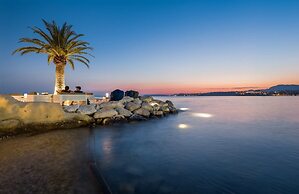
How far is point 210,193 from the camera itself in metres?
4.87

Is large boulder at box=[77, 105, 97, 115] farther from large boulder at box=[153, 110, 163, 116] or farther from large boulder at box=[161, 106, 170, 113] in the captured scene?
large boulder at box=[161, 106, 170, 113]

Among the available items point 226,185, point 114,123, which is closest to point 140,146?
point 226,185

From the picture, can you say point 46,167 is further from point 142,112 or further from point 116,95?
point 116,95

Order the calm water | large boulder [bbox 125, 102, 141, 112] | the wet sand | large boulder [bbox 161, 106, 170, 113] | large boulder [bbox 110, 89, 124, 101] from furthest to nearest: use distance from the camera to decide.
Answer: large boulder [bbox 110, 89, 124, 101] → large boulder [bbox 161, 106, 170, 113] → large boulder [bbox 125, 102, 141, 112] → the calm water → the wet sand

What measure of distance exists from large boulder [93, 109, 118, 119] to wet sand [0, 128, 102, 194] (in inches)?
242

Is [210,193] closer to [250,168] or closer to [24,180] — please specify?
[250,168]

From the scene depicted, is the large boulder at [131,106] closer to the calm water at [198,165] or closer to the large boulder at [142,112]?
the large boulder at [142,112]

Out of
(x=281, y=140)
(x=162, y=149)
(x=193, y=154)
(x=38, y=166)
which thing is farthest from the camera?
(x=281, y=140)

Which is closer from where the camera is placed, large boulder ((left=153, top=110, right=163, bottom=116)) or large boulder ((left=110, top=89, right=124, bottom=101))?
large boulder ((left=153, top=110, right=163, bottom=116))

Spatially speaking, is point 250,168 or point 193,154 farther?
point 193,154

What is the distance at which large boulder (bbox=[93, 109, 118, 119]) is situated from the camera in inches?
639

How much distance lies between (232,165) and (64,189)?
5293mm

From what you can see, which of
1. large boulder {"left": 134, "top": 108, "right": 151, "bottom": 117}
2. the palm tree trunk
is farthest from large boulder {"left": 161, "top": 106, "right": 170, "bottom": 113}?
the palm tree trunk

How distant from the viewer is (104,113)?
653 inches
